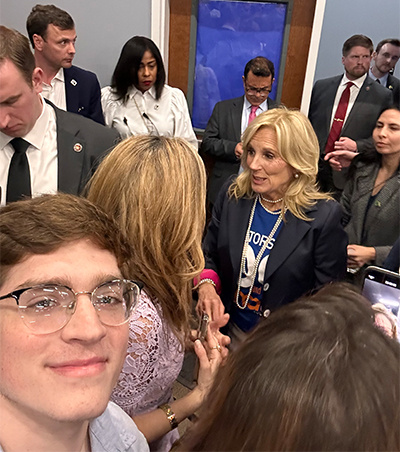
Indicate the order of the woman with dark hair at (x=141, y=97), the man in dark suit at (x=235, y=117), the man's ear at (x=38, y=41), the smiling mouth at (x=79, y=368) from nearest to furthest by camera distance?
the smiling mouth at (x=79, y=368)
the man's ear at (x=38, y=41)
the woman with dark hair at (x=141, y=97)
the man in dark suit at (x=235, y=117)

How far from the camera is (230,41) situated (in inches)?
145

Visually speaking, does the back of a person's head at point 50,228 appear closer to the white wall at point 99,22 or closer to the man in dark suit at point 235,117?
the man in dark suit at point 235,117

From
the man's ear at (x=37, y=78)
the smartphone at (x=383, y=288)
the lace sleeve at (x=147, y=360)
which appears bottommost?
the lace sleeve at (x=147, y=360)

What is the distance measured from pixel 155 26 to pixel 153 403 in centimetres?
327

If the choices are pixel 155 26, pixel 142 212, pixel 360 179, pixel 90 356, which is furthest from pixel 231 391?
pixel 155 26

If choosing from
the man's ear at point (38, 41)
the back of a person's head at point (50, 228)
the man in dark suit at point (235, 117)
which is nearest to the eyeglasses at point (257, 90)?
the man in dark suit at point (235, 117)

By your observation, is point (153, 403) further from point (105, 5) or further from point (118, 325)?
point (105, 5)

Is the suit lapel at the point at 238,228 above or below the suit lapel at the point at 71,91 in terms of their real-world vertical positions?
below

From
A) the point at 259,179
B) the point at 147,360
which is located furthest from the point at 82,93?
the point at 147,360

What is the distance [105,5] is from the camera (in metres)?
3.53

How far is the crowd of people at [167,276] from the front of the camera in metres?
0.52

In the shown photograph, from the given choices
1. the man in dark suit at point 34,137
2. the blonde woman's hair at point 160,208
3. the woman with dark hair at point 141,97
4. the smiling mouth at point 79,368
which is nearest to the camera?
the smiling mouth at point 79,368

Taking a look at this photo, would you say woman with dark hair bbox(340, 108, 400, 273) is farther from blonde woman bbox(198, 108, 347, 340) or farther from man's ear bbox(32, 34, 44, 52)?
man's ear bbox(32, 34, 44, 52)

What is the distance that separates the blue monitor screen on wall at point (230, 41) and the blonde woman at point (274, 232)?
216 cm
